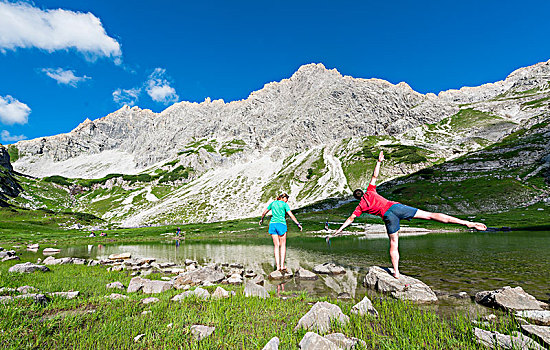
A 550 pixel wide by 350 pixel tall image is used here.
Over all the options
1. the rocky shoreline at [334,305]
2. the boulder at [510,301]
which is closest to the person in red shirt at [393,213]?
the rocky shoreline at [334,305]

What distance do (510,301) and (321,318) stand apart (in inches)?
236

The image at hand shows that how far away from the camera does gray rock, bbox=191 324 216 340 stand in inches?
213

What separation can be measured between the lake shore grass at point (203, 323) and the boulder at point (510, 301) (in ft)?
2.86

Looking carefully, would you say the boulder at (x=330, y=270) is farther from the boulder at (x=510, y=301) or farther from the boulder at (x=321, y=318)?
the boulder at (x=321, y=318)


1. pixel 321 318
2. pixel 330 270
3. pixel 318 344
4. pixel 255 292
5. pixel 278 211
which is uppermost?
pixel 278 211

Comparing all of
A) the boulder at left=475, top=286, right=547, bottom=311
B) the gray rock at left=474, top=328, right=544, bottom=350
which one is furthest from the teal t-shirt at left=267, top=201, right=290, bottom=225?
the gray rock at left=474, top=328, right=544, bottom=350

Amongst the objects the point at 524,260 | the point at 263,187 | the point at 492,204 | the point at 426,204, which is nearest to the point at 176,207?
the point at 263,187

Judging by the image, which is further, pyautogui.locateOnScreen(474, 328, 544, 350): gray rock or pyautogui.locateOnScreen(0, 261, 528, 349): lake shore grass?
pyautogui.locateOnScreen(0, 261, 528, 349): lake shore grass

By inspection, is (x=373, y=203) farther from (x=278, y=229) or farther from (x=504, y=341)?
(x=504, y=341)

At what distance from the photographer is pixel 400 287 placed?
9.32 meters

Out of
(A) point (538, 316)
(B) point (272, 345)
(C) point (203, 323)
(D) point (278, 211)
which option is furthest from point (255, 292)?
(A) point (538, 316)

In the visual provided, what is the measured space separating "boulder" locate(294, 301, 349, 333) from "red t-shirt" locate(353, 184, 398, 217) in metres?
5.48

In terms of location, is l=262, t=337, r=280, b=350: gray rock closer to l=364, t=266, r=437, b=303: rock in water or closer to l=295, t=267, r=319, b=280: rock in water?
l=364, t=266, r=437, b=303: rock in water

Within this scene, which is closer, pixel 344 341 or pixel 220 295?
pixel 344 341
